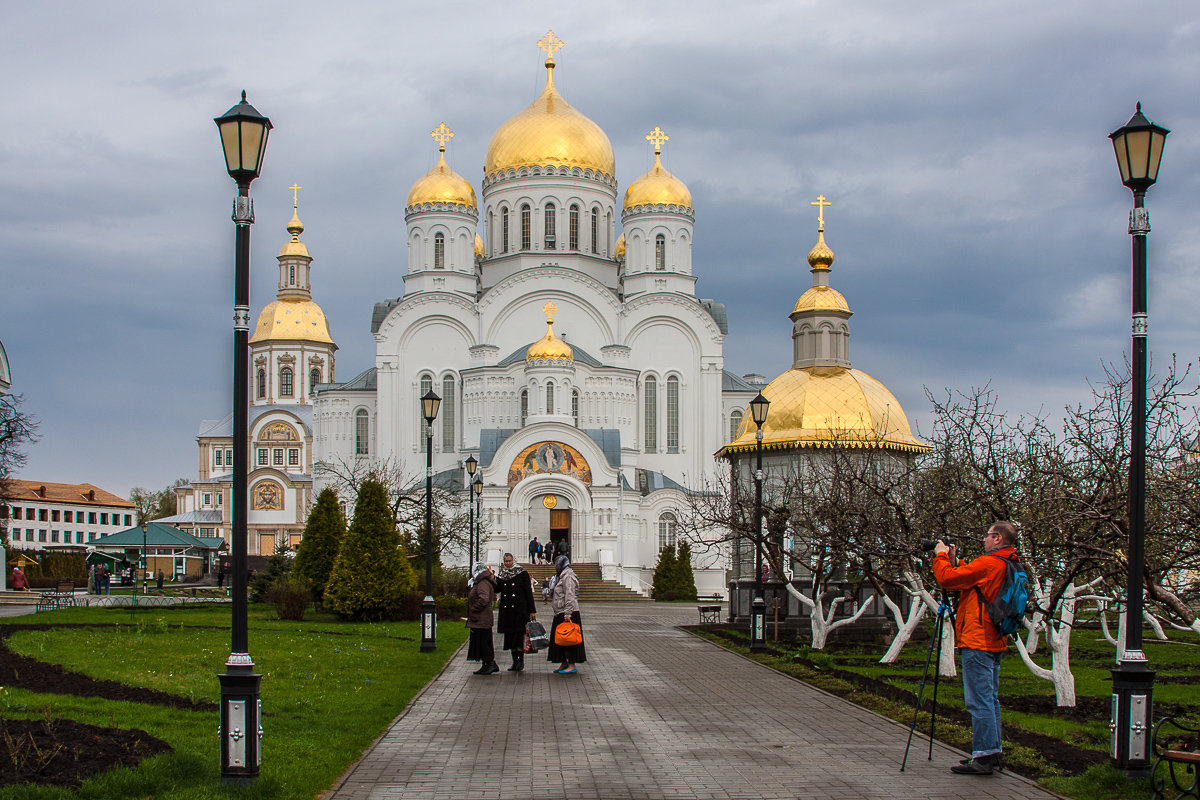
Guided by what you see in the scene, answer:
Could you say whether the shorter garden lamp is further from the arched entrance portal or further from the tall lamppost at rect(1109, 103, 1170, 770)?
the tall lamppost at rect(1109, 103, 1170, 770)

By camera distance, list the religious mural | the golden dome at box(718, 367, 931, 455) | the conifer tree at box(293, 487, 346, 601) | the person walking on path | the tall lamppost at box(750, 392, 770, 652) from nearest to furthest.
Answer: the person walking on path → the tall lamppost at box(750, 392, 770, 652) → the golden dome at box(718, 367, 931, 455) → the conifer tree at box(293, 487, 346, 601) → the religious mural

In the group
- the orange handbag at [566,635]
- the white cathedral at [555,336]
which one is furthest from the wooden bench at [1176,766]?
the white cathedral at [555,336]

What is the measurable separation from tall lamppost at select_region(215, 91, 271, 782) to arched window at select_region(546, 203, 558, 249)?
151 ft

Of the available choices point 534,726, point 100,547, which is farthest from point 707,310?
point 534,726

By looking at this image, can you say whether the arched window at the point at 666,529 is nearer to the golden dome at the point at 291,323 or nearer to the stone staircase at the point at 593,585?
the stone staircase at the point at 593,585

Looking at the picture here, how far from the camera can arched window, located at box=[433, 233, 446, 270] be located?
177 ft

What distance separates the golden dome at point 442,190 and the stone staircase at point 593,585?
17.5m

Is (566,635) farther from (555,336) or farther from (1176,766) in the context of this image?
(555,336)

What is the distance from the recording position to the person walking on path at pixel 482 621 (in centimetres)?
1583

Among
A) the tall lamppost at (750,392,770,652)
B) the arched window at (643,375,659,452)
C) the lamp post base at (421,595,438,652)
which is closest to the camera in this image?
the lamp post base at (421,595,438,652)

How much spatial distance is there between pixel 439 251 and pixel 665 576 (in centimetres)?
1854

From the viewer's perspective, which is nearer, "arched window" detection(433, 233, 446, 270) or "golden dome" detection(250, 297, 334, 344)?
"arched window" detection(433, 233, 446, 270)

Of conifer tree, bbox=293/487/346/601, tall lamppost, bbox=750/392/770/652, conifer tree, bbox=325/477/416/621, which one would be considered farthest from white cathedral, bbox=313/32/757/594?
tall lamppost, bbox=750/392/770/652

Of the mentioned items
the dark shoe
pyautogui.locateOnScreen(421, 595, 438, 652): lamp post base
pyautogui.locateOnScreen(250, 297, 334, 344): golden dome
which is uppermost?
pyautogui.locateOnScreen(250, 297, 334, 344): golden dome
